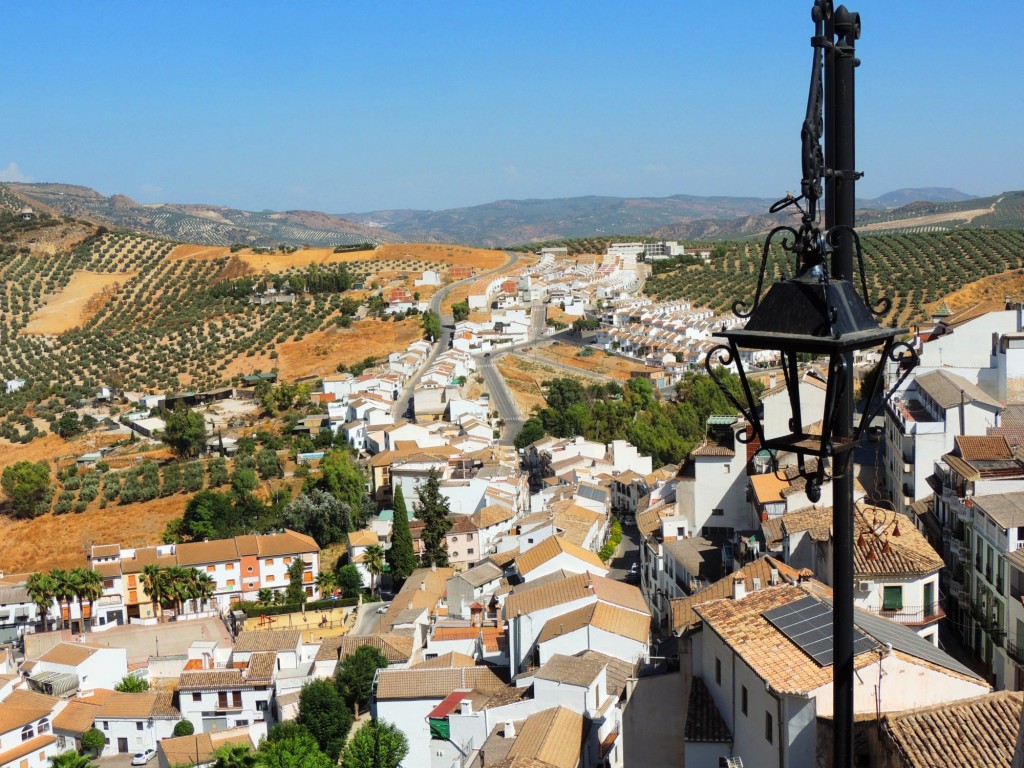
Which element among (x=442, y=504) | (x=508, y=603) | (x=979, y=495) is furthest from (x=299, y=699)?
(x=979, y=495)

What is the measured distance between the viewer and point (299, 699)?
83.3 feet

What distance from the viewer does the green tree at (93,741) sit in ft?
87.2

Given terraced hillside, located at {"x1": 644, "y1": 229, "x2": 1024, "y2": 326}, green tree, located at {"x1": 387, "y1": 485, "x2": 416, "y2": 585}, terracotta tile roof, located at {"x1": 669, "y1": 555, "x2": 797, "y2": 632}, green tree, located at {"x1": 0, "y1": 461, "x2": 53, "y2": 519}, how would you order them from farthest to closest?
terraced hillside, located at {"x1": 644, "y1": 229, "x2": 1024, "y2": 326} < green tree, located at {"x1": 0, "y1": 461, "x2": 53, "y2": 519} < green tree, located at {"x1": 387, "y1": 485, "x2": 416, "y2": 585} < terracotta tile roof, located at {"x1": 669, "y1": 555, "x2": 797, "y2": 632}

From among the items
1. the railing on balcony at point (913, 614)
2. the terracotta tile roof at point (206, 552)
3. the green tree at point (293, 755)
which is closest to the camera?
the railing on balcony at point (913, 614)

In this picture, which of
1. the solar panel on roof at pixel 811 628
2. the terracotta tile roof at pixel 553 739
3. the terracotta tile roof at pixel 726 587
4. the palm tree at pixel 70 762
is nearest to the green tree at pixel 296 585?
the palm tree at pixel 70 762

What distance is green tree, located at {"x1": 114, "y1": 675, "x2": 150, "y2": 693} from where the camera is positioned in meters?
29.7

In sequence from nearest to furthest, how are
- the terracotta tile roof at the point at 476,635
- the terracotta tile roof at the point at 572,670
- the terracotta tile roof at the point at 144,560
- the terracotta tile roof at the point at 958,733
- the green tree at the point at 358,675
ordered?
the terracotta tile roof at the point at 958,733 → the terracotta tile roof at the point at 572,670 → the green tree at the point at 358,675 → the terracotta tile roof at the point at 476,635 → the terracotta tile roof at the point at 144,560

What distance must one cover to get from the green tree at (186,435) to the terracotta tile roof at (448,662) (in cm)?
2789

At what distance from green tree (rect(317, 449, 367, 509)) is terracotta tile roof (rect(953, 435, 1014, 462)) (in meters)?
25.1

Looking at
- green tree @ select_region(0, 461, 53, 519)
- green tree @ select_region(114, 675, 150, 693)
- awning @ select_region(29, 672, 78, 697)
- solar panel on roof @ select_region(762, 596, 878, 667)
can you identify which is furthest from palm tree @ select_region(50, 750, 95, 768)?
green tree @ select_region(0, 461, 53, 519)

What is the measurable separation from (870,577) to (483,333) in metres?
55.7

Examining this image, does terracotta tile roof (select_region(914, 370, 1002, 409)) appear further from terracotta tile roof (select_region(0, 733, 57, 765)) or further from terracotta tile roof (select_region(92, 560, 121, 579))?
terracotta tile roof (select_region(92, 560, 121, 579))

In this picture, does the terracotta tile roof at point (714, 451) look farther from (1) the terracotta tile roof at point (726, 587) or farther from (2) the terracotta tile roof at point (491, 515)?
(2) the terracotta tile roof at point (491, 515)

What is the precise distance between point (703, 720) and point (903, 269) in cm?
7491
